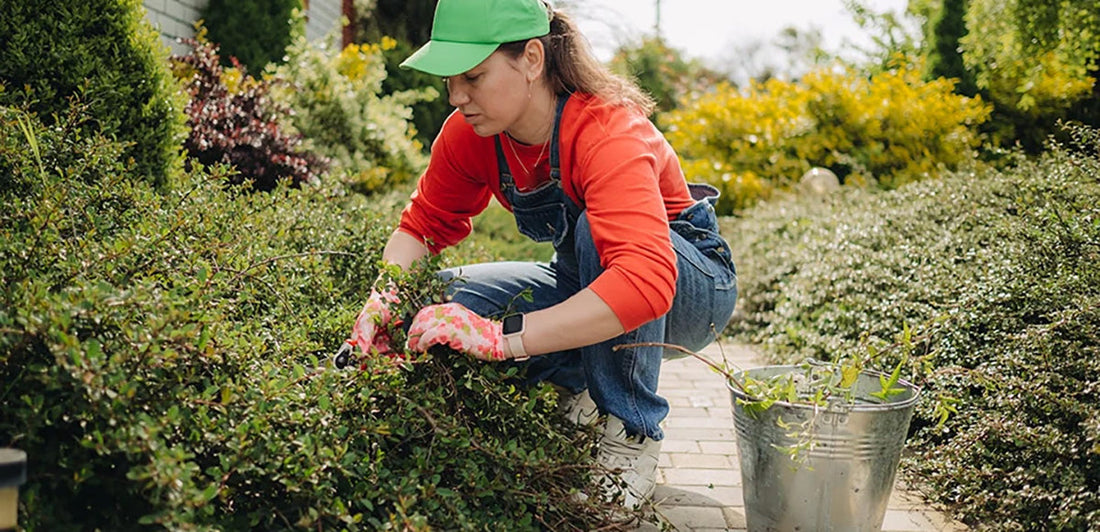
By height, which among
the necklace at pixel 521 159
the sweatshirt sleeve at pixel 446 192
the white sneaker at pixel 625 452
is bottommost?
the white sneaker at pixel 625 452

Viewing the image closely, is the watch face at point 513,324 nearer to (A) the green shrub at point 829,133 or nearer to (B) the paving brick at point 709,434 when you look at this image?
(B) the paving brick at point 709,434

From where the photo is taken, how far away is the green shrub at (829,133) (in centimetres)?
800

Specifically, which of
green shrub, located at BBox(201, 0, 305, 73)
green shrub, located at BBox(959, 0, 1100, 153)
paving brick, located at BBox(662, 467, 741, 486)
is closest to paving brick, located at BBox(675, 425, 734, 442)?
paving brick, located at BBox(662, 467, 741, 486)

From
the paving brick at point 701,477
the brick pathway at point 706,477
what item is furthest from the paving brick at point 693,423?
the paving brick at point 701,477

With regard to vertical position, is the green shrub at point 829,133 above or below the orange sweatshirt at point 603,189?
below

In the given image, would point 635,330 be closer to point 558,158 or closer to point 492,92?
point 558,158

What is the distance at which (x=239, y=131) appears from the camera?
4477mm

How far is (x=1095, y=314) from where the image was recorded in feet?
8.13

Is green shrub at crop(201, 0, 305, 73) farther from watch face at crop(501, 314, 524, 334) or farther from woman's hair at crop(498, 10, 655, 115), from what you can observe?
watch face at crop(501, 314, 524, 334)

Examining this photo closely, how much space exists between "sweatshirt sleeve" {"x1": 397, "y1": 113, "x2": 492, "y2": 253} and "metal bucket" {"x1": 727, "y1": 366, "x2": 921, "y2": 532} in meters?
0.98

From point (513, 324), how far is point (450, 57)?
64 centimetres

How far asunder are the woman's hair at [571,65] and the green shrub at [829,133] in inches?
220

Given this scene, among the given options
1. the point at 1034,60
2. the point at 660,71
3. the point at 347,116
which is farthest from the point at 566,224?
the point at 660,71

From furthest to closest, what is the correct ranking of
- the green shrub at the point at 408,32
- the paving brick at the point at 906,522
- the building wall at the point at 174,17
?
the green shrub at the point at 408,32 → the building wall at the point at 174,17 → the paving brick at the point at 906,522
